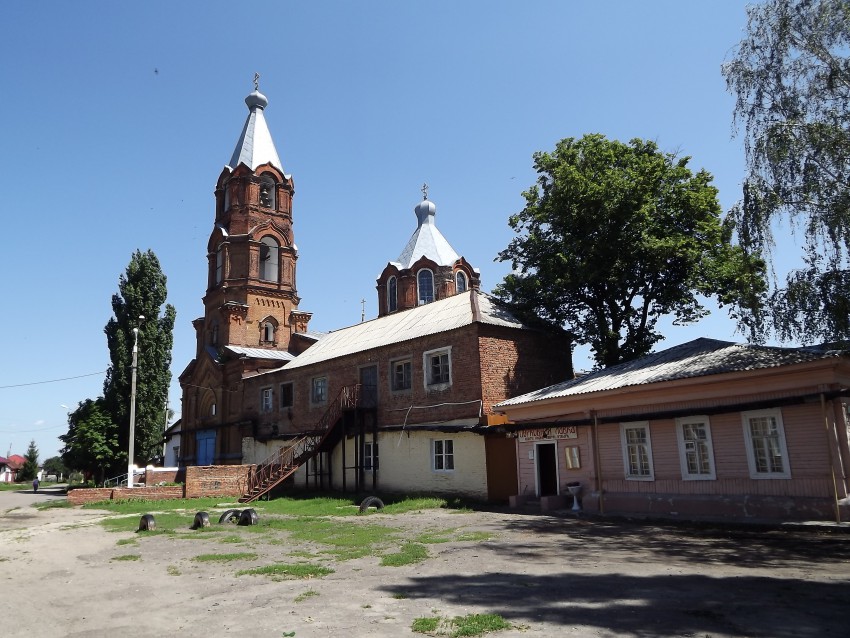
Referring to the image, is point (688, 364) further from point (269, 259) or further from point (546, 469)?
point (269, 259)

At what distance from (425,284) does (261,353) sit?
10.9m

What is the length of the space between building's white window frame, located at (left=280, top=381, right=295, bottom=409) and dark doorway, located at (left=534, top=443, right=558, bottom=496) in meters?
15.1

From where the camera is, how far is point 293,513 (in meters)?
20.3

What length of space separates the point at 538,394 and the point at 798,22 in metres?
12.0

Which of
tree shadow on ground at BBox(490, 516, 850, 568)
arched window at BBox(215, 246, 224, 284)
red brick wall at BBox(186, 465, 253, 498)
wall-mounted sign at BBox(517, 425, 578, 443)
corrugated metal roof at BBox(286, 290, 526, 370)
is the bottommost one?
tree shadow on ground at BBox(490, 516, 850, 568)

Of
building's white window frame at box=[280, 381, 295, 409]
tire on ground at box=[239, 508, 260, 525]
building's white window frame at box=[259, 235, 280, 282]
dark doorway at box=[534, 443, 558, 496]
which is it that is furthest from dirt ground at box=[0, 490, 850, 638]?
building's white window frame at box=[259, 235, 280, 282]

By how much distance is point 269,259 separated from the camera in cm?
3850

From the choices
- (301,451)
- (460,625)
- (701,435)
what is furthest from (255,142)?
(460,625)

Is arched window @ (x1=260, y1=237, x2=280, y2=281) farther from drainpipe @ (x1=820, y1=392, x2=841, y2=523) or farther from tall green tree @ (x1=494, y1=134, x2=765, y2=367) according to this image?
drainpipe @ (x1=820, y1=392, x2=841, y2=523)

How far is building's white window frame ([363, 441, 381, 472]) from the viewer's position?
26.0m

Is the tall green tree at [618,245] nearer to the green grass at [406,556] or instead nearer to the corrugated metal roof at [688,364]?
the corrugated metal roof at [688,364]

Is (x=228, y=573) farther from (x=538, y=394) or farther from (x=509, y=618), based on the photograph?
(x=538, y=394)

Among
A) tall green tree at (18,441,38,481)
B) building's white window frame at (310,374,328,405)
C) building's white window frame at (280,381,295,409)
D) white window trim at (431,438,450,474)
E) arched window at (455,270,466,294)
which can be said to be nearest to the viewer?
white window trim at (431,438,450,474)

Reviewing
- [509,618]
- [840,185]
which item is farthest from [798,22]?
[509,618]
